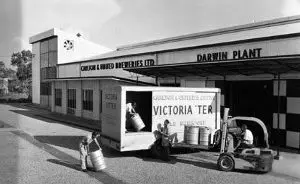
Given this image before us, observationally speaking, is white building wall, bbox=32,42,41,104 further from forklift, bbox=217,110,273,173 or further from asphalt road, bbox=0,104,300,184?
forklift, bbox=217,110,273,173

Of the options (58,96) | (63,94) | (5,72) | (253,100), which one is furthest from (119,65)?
(5,72)

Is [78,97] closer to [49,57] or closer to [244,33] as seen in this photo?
[49,57]

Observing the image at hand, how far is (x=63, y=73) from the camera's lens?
109ft

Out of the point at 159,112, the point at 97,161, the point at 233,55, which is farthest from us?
the point at 233,55

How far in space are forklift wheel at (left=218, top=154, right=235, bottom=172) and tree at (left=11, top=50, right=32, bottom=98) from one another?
6967cm

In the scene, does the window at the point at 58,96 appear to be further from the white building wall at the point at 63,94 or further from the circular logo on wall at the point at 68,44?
the circular logo on wall at the point at 68,44

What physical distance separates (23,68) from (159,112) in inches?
A: 2678

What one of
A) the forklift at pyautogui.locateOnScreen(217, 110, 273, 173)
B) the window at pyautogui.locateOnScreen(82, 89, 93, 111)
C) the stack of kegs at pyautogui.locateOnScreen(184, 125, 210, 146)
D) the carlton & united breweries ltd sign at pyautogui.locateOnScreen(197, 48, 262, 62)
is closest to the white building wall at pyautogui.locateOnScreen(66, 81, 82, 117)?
the window at pyautogui.locateOnScreen(82, 89, 93, 111)

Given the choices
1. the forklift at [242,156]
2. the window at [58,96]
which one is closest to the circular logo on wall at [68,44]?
the window at [58,96]

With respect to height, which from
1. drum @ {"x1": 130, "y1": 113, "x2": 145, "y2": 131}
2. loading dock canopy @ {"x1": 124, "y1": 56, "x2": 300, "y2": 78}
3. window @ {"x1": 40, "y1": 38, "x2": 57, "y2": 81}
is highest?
window @ {"x1": 40, "y1": 38, "x2": 57, "y2": 81}

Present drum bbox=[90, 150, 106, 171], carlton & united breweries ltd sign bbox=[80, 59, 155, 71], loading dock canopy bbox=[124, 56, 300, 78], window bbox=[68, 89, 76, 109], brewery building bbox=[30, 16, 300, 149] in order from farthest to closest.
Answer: window bbox=[68, 89, 76, 109], carlton & united breweries ltd sign bbox=[80, 59, 155, 71], brewery building bbox=[30, 16, 300, 149], loading dock canopy bbox=[124, 56, 300, 78], drum bbox=[90, 150, 106, 171]

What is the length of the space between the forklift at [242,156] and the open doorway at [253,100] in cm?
414

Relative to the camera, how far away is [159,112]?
1253 cm

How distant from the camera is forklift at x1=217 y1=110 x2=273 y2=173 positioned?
10.0m
